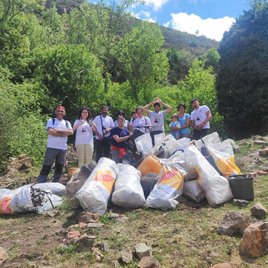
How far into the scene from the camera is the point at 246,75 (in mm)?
15367

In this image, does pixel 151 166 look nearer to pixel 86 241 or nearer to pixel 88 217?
pixel 88 217

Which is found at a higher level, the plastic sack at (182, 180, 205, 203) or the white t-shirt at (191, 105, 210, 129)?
the white t-shirt at (191, 105, 210, 129)

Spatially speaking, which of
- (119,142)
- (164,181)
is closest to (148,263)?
(164,181)

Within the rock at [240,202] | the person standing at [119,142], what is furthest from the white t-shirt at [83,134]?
the rock at [240,202]

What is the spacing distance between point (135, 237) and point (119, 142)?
10.5 ft

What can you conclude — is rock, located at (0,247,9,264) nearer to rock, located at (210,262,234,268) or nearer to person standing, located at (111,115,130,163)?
rock, located at (210,262,234,268)

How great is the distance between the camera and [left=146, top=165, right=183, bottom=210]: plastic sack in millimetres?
5355

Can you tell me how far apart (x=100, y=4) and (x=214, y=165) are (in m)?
26.4

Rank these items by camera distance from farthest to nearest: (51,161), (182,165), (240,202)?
(51,161)
(182,165)
(240,202)

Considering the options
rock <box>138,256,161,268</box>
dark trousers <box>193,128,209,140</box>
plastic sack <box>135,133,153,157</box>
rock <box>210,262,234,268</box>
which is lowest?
rock <box>138,256,161,268</box>

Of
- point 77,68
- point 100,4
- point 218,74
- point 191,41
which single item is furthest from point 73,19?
point 191,41

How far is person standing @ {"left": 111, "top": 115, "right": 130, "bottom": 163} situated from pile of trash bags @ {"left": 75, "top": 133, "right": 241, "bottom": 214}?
4.05 feet

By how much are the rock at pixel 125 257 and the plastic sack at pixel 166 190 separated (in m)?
1.47

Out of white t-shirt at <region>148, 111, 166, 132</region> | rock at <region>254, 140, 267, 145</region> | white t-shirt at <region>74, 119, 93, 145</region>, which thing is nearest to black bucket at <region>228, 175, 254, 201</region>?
white t-shirt at <region>74, 119, 93, 145</region>
